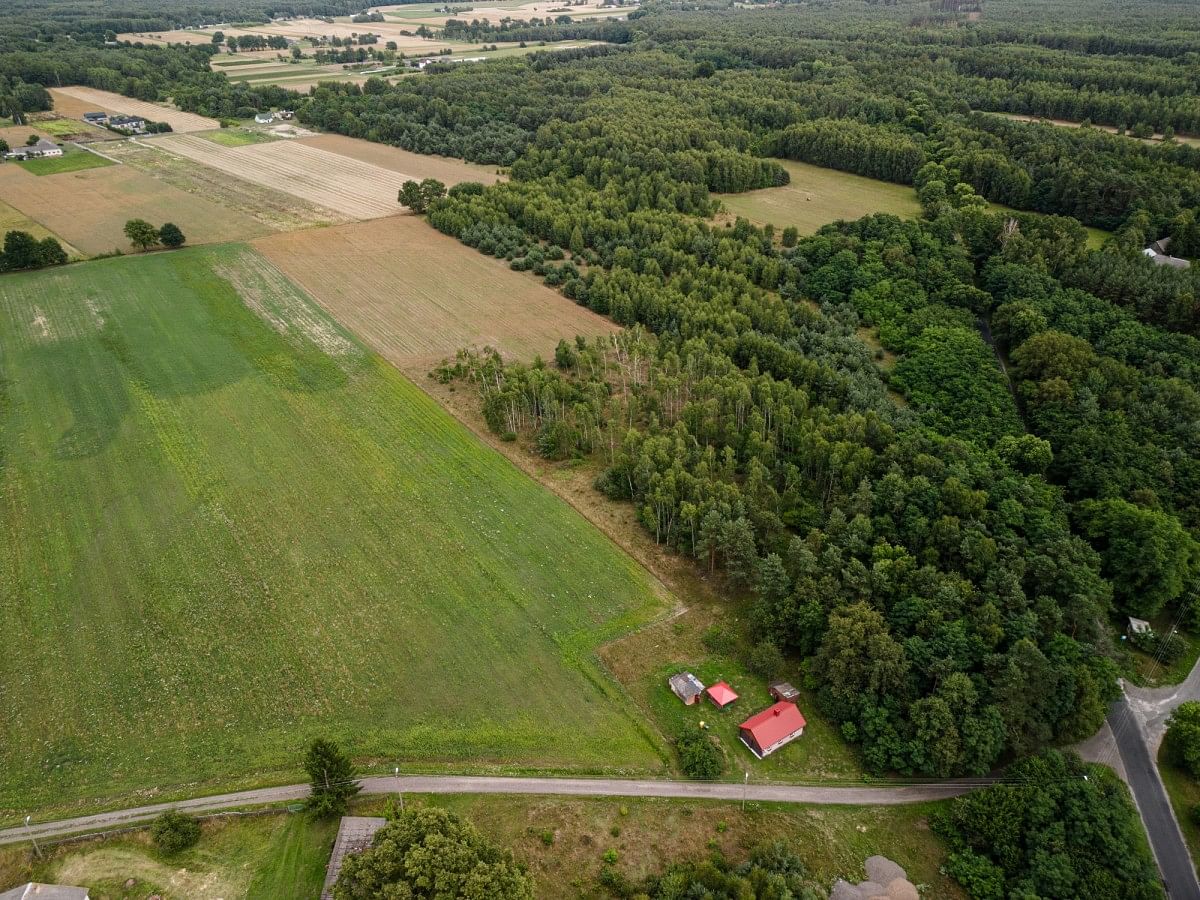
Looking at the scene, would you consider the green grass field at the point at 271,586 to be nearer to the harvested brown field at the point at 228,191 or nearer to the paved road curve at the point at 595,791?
the paved road curve at the point at 595,791

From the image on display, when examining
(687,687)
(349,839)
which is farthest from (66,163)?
(687,687)

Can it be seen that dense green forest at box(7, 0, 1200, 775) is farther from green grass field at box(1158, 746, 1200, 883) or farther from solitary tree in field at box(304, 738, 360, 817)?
solitary tree in field at box(304, 738, 360, 817)

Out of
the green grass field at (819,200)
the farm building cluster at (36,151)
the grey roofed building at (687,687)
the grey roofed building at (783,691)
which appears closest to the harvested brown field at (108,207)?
the farm building cluster at (36,151)

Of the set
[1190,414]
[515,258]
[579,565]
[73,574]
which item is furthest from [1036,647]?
[515,258]

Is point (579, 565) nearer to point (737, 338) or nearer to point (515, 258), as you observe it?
point (737, 338)

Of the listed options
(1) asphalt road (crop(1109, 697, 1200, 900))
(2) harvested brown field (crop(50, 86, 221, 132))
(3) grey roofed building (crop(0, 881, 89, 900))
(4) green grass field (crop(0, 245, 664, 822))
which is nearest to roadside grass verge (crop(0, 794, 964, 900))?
(3) grey roofed building (crop(0, 881, 89, 900))
